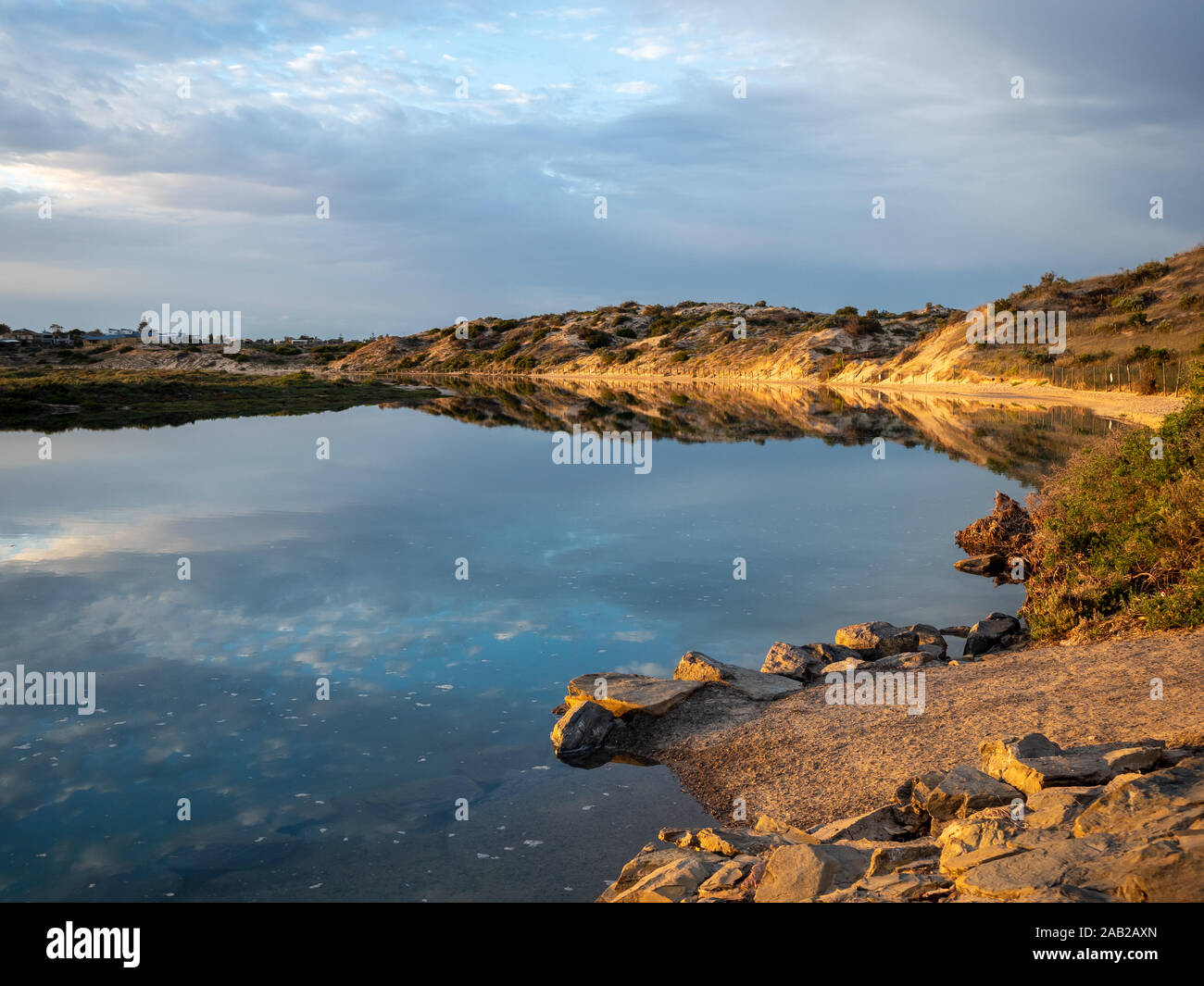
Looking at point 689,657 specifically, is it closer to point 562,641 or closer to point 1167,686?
point 562,641

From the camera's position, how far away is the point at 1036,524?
1741 centimetres

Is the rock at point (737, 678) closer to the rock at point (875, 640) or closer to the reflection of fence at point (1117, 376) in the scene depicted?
the rock at point (875, 640)

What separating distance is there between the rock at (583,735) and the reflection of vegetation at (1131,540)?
6415 millimetres

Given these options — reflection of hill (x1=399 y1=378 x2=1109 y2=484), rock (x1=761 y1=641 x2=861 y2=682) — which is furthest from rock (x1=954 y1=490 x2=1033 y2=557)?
rock (x1=761 y1=641 x2=861 y2=682)

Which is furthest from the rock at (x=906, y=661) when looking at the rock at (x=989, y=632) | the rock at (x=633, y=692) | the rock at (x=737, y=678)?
the rock at (x=633, y=692)

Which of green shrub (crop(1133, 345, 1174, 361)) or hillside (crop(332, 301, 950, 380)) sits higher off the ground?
hillside (crop(332, 301, 950, 380))

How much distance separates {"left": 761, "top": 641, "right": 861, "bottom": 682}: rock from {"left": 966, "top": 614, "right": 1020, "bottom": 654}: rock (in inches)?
65.2

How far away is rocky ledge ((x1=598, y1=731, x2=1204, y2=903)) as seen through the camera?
197 inches

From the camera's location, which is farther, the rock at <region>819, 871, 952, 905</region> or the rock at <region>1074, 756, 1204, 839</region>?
the rock at <region>1074, 756, 1204, 839</region>

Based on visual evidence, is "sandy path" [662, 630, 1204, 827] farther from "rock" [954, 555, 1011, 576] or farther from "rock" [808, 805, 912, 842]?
"rock" [954, 555, 1011, 576]

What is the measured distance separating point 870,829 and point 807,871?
5.13 feet

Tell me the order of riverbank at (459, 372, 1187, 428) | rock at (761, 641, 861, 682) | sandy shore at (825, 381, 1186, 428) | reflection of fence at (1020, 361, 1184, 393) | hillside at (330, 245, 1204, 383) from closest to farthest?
rock at (761, 641, 861, 682) → sandy shore at (825, 381, 1186, 428) → riverbank at (459, 372, 1187, 428) → reflection of fence at (1020, 361, 1184, 393) → hillside at (330, 245, 1204, 383)

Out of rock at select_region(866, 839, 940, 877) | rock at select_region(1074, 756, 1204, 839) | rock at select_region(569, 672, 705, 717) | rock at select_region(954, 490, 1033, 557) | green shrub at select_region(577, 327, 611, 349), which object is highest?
green shrub at select_region(577, 327, 611, 349)

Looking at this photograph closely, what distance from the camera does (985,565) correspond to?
17.7 metres
